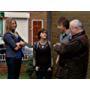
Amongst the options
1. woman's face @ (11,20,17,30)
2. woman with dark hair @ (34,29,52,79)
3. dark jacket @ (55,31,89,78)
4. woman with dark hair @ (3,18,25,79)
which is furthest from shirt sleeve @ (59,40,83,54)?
woman's face @ (11,20,17,30)

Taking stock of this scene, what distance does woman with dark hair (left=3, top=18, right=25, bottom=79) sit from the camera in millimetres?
11320

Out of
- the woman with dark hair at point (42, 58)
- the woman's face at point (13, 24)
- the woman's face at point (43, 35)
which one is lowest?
the woman with dark hair at point (42, 58)

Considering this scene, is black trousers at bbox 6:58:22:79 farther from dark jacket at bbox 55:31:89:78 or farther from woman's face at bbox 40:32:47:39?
dark jacket at bbox 55:31:89:78

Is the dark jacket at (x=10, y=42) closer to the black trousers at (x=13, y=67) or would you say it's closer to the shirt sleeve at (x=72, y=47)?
the black trousers at (x=13, y=67)

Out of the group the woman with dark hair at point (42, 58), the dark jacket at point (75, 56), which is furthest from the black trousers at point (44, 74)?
the dark jacket at point (75, 56)

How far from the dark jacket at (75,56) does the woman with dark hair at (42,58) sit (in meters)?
0.13

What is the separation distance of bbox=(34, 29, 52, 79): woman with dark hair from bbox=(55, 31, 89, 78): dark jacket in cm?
13

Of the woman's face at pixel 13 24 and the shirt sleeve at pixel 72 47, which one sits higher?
the woman's face at pixel 13 24

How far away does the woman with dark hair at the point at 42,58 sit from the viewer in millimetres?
11344
